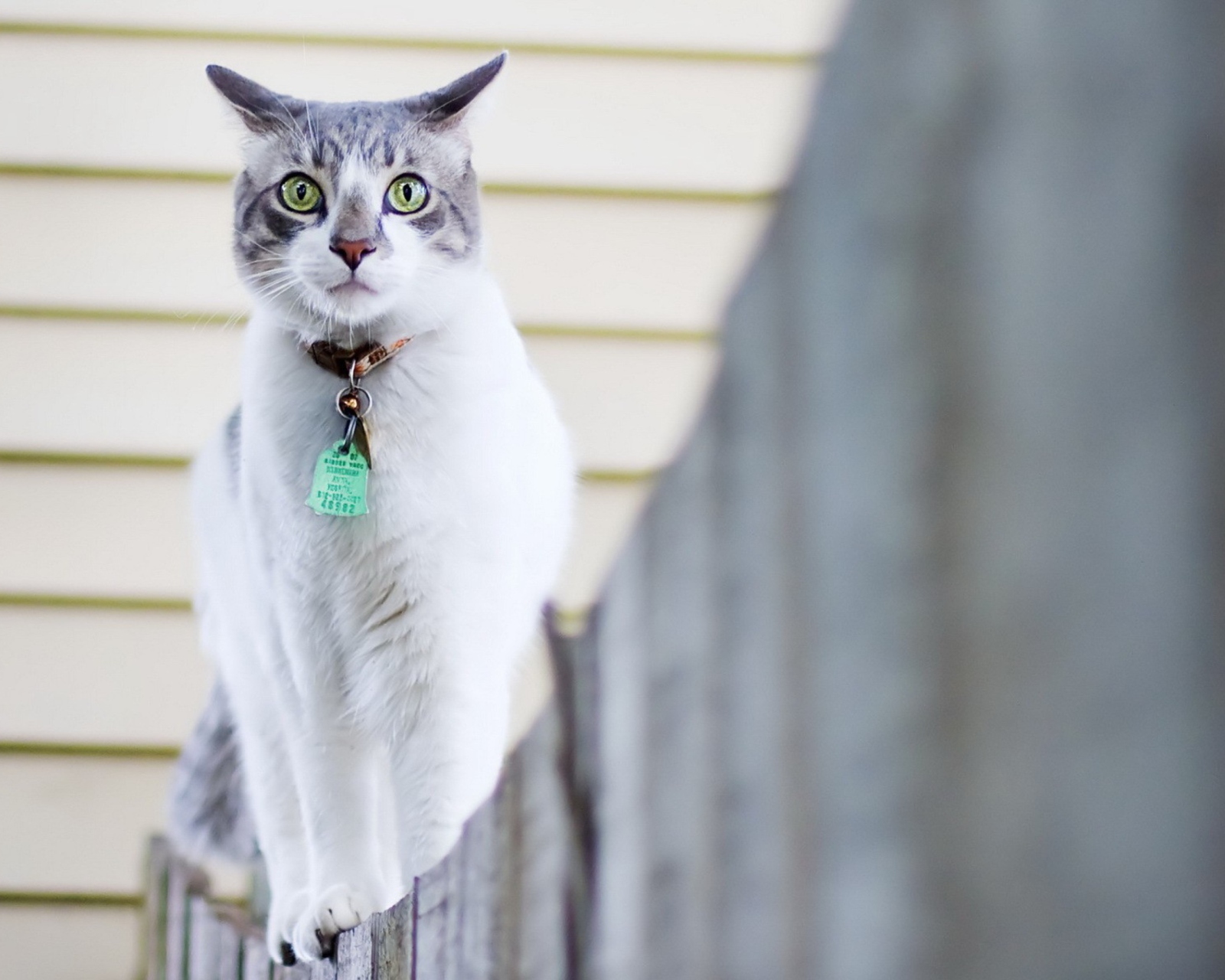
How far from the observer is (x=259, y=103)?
1.00m

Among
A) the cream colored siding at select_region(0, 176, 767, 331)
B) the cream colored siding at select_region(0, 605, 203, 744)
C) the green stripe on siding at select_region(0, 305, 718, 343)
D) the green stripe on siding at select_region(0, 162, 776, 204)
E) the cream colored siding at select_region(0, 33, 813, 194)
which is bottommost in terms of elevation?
the cream colored siding at select_region(0, 605, 203, 744)

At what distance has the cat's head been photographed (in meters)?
0.91

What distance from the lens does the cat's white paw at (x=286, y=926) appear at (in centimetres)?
96

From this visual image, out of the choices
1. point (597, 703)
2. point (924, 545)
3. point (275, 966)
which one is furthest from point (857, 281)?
point (275, 966)

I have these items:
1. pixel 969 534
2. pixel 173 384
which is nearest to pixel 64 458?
pixel 173 384

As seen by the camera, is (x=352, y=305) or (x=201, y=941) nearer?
(x=352, y=305)

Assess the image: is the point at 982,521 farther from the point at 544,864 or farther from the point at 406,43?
the point at 406,43

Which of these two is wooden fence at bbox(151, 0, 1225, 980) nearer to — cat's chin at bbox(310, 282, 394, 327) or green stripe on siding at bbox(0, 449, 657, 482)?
cat's chin at bbox(310, 282, 394, 327)

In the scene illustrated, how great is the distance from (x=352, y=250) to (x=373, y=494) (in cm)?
22

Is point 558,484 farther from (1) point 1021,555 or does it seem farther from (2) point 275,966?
(1) point 1021,555

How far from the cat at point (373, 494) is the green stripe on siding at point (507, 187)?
18cm

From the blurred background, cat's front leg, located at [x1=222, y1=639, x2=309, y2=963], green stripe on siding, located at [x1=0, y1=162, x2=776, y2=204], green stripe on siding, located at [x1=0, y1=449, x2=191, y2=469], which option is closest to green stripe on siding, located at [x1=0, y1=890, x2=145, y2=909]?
the blurred background

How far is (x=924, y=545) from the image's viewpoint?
0.26 metres

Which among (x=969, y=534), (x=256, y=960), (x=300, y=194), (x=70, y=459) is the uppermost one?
(x=300, y=194)
